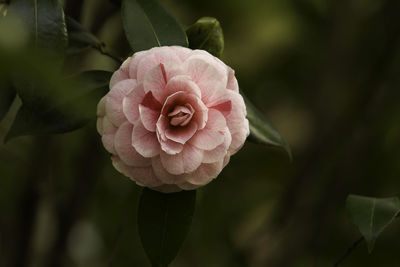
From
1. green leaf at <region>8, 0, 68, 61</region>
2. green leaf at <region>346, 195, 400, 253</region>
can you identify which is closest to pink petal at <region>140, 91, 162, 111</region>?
green leaf at <region>8, 0, 68, 61</region>

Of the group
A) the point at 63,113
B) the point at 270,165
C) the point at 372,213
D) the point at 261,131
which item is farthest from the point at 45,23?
the point at 270,165

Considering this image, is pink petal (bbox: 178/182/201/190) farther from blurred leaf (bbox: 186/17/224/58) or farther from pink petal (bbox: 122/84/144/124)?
blurred leaf (bbox: 186/17/224/58)

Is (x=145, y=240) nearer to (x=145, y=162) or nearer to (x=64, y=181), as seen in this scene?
(x=145, y=162)

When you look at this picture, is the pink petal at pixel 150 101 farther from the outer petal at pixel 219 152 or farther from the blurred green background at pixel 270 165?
the blurred green background at pixel 270 165

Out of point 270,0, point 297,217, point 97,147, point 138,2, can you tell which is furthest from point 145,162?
point 270,0

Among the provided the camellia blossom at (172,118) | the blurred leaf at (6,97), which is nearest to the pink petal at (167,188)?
the camellia blossom at (172,118)

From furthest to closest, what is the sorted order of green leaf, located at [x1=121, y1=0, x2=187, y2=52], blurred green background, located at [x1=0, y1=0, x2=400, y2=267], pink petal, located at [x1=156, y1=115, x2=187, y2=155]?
1. blurred green background, located at [x1=0, y1=0, x2=400, y2=267]
2. green leaf, located at [x1=121, y1=0, x2=187, y2=52]
3. pink petal, located at [x1=156, y1=115, x2=187, y2=155]
